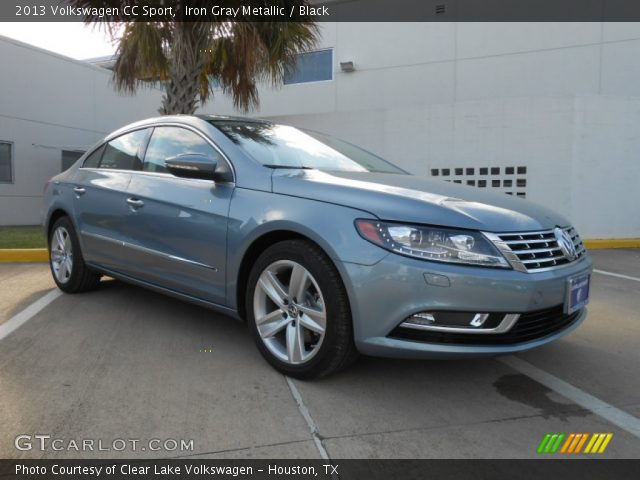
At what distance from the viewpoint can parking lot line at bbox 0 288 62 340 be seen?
12.4 ft

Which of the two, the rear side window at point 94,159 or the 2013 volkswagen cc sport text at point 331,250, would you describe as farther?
the rear side window at point 94,159

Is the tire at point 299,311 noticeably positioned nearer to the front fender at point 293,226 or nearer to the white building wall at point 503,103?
the front fender at point 293,226

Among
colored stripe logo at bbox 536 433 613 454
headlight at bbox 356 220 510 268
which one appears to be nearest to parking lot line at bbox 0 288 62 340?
headlight at bbox 356 220 510 268

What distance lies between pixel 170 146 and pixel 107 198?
747mm

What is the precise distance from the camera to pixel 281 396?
8.80 feet

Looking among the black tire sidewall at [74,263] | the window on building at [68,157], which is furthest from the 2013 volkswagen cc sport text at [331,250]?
the window on building at [68,157]

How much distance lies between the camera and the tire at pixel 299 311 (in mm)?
2602

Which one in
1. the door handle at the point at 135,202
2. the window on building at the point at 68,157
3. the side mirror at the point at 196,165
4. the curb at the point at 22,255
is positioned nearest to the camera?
the side mirror at the point at 196,165

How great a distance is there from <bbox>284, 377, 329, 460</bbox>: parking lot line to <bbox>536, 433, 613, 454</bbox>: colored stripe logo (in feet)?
3.07

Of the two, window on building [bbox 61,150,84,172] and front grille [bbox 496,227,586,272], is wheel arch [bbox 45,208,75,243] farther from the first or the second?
window on building [bbox 61,150,84,172]

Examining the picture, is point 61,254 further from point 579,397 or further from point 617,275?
point 617,275

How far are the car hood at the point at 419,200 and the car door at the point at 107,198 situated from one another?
1540 millimetres

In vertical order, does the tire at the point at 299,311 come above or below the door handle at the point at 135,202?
below

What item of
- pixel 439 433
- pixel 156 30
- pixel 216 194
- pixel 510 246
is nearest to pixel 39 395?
pixel 216 194
